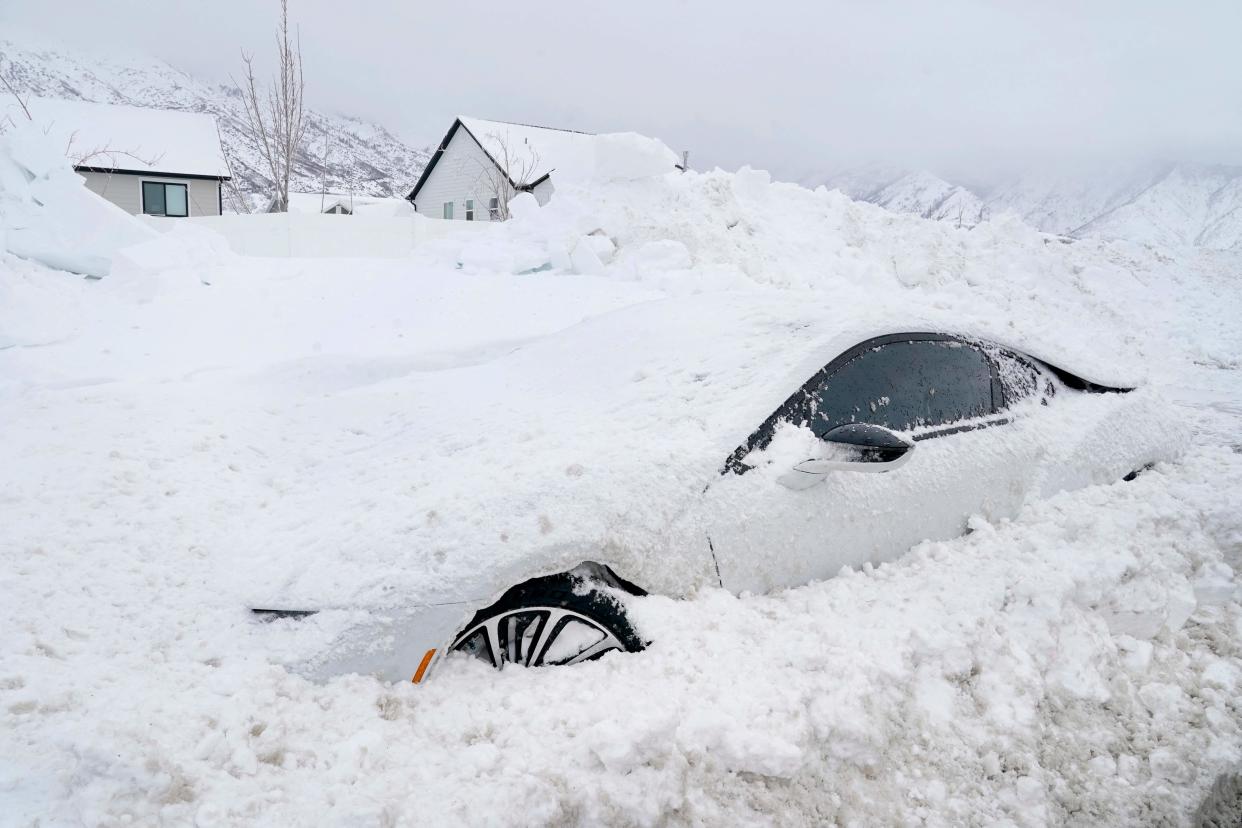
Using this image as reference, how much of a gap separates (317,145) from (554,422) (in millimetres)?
152058

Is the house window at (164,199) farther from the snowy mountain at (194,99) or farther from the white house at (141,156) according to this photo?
the snowy mountain at (194,99)

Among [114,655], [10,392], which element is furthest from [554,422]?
[10,392]

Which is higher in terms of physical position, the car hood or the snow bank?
the snow bank

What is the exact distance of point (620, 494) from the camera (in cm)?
254

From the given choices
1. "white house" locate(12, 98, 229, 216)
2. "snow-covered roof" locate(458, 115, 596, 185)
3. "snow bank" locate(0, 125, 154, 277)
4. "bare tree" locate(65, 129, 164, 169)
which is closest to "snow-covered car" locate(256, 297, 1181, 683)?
"snow bank" locate(0, 125, 154, 277)

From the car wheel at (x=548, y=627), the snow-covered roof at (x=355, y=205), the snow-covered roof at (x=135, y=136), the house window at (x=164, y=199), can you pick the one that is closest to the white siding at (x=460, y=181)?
the snow-covered roof at (x=355, y=205)

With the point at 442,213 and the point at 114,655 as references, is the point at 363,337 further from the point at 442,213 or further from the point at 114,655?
the point at 442,213

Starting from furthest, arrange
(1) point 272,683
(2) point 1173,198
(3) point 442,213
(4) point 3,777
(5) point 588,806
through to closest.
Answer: (2) point 1173,198
(3) point 442,213
(1) point 272,683
(5) point 588,806
(4) point 3,777

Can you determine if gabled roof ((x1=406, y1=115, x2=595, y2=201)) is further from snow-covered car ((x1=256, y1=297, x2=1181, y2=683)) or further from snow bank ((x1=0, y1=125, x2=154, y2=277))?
snow-covered car ((x1=256, y1=297, x2=1181, y2=683))

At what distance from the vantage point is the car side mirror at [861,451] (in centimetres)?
→ 253

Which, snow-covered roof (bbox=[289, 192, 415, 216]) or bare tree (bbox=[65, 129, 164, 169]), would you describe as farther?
snow-covered roof (bbox=[289, 192, 415, 216])

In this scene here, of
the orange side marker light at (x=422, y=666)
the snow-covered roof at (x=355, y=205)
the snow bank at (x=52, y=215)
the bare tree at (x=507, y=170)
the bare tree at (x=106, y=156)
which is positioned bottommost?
the orange side marker light at (x=422, y=666)

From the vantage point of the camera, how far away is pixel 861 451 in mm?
2561

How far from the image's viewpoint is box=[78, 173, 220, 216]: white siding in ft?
88.8
